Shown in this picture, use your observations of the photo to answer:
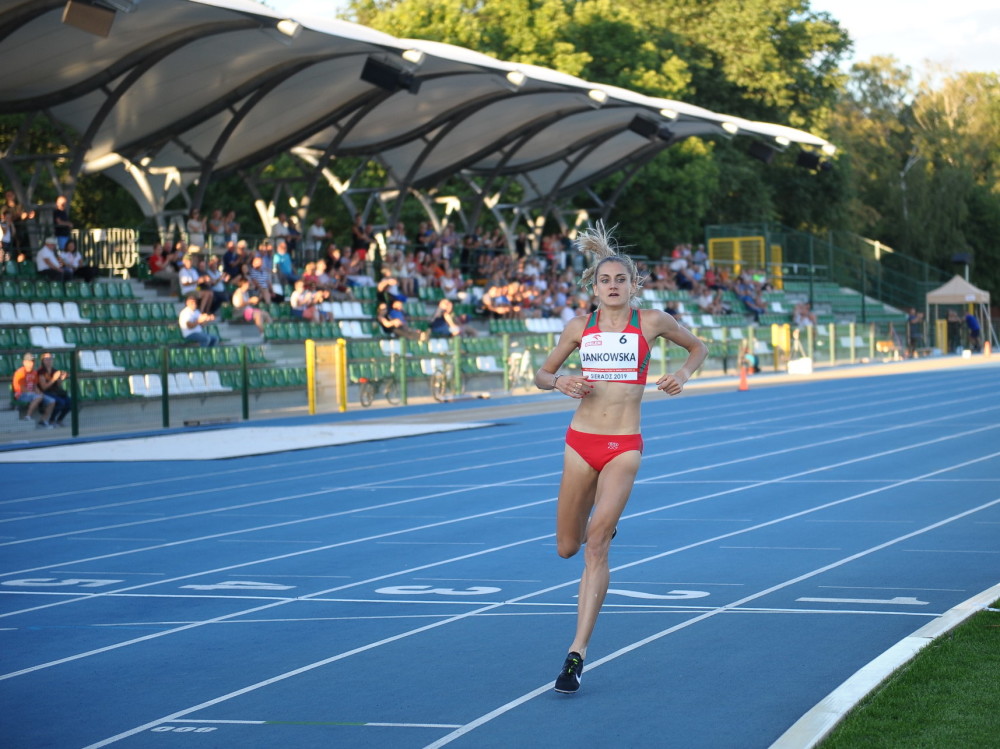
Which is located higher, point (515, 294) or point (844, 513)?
point (515, 294)

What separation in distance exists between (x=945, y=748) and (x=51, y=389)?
19.9 m

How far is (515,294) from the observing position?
3966 centimetres

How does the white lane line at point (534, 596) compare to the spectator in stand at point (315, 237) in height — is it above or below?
below

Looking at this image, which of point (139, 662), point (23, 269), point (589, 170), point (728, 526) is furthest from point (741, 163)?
point (139, 662)

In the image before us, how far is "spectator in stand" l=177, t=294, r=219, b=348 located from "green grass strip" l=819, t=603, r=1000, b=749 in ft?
71.0

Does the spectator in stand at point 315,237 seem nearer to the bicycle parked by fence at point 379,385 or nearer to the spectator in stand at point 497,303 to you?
the spectator in stand at point 497,303

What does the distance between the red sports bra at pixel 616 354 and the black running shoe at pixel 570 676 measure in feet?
Result: 4.50

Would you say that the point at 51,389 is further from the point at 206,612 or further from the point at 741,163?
the point at 741,163

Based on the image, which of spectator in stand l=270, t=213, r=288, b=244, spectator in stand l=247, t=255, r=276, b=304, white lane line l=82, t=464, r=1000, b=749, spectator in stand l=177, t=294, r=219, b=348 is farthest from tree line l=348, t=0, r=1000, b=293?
white lane line l=82, t=464, r=1000, b=749

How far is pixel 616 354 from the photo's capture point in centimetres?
710

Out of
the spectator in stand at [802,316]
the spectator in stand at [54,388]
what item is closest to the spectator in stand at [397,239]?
the spectator in stand at [802,316]

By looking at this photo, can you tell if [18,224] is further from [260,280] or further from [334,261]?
[334,261]

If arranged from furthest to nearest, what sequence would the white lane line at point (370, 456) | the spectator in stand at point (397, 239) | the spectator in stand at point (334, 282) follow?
the spectator in stand at point (397, 239) → the spectator in stand at point (334, 282) → the white lane line at point (370, 456)

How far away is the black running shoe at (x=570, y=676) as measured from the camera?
6.46m
